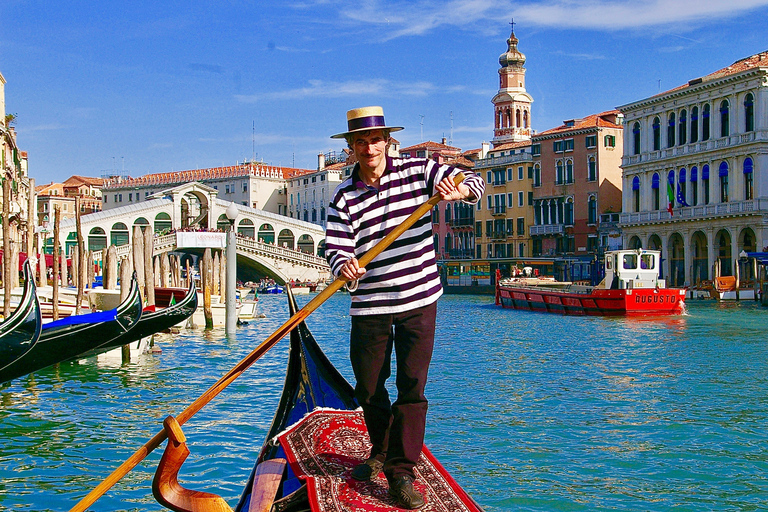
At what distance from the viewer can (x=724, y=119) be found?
21719mm

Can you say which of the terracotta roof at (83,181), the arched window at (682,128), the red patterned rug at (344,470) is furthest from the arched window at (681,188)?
the terracotta roof at (83,181)

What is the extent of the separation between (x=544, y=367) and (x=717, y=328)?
18.2 feet

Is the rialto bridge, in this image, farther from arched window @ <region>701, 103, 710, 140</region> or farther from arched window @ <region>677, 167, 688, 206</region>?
arched window @ <region>701, 103, 710, 140</region>

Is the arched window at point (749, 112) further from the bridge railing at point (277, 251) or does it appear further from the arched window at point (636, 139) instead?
the bridge railing at point (277, 251)

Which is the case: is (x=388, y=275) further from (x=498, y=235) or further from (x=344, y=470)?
(x=498, y=235)

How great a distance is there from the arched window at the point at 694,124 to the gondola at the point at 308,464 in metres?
21.7

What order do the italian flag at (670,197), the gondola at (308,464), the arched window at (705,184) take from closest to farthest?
the gondola at (308,464), the arched window at (705,184), the italian flag at (670,197)

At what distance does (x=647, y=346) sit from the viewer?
10055 mm

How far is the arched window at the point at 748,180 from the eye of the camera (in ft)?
68.5

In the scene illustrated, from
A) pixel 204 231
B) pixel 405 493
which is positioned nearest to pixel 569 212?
pixel 204 231

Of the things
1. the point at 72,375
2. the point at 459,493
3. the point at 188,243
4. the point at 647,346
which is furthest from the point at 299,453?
the point at 188,243

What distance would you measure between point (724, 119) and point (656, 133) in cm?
279

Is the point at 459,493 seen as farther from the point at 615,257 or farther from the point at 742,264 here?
the point at 742,264

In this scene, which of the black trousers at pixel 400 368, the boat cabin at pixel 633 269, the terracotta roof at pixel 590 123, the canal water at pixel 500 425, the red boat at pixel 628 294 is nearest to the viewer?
the black trousers at pixel 400 368
